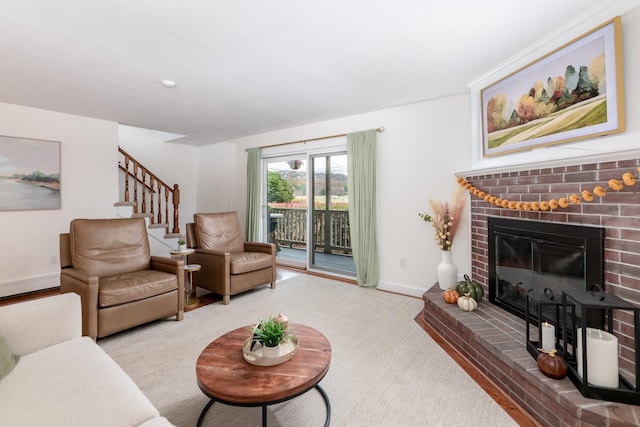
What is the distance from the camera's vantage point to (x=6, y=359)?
1271mm

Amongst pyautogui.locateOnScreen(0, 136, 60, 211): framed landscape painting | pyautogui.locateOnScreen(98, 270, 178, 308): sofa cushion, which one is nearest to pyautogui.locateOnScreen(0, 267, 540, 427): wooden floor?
pyautogui.locateOnScreen(98, 270, 178, 308): sofa cushion

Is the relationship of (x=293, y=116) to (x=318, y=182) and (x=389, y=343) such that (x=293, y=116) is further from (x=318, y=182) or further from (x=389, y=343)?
(x=389, y=343)

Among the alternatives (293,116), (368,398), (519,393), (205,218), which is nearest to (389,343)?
(368,398)

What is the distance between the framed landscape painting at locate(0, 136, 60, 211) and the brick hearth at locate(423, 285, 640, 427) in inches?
194

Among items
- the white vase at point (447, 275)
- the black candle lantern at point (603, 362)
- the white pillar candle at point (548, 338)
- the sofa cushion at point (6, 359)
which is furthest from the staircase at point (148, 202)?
the black candle lantern at point (603, 362)

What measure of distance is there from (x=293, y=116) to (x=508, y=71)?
2603mm

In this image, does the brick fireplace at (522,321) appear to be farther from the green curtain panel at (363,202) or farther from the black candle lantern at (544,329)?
the green curtain panel at (363,202)

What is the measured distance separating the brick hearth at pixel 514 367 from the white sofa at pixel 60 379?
5.89 feet

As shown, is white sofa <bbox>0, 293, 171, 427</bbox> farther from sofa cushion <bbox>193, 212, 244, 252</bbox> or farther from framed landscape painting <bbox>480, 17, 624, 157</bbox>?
framed landscape painting <bbox>480, 17, 624, 157</bbox>

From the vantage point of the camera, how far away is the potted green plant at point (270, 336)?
1.46 m

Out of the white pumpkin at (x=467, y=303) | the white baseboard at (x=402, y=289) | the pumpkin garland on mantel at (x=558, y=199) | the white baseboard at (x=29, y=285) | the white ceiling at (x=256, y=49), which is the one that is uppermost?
the white ceiling at (x=256, y=49)

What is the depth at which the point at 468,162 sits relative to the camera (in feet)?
10.6

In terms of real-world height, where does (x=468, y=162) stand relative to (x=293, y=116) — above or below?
below

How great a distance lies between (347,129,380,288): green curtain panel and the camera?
388cm
